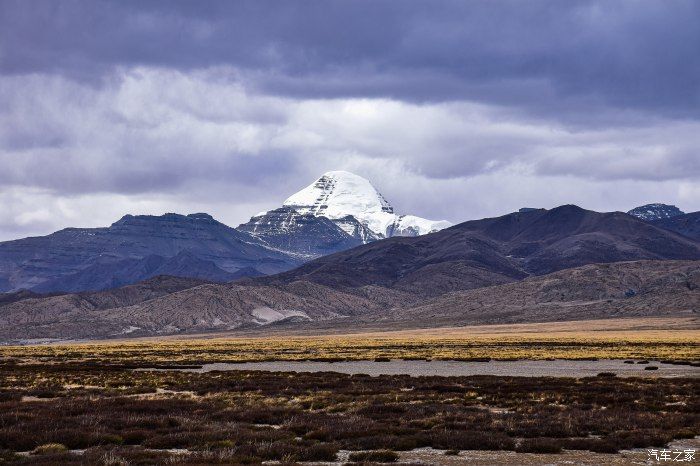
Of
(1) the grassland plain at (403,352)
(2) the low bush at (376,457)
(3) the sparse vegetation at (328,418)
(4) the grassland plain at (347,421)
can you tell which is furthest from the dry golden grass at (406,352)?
(2) the low bush at (376,457)

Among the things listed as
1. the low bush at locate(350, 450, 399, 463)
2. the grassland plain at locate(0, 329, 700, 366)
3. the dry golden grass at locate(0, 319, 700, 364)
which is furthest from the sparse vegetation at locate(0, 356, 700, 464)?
the dry golden grass at locate(0, 319, 700, 364)

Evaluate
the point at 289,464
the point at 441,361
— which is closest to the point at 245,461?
the point at 289,464

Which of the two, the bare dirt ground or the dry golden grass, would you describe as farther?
the dry golden grass

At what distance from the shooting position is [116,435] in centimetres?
2903

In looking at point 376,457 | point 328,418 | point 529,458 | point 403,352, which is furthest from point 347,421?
point 403,352

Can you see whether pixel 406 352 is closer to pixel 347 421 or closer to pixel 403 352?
pixel 403 352

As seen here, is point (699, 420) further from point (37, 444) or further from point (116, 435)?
point (37, 444)

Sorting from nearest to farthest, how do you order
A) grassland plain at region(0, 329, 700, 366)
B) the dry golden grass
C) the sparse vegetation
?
the sparse vegetation → grassland plain at region(0, 329, 700, 366) → the dry golden grass

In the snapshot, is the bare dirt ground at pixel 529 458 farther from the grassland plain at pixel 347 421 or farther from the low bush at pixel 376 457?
the low bush at pixel 376 457

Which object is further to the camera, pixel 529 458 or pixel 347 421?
pixel 347 421

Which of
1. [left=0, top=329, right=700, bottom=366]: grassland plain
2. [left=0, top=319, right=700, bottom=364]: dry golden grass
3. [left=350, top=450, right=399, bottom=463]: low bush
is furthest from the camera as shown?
[left=0, top=319, right=700, bottom=364]: dry golden grass

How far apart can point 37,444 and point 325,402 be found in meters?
17.0

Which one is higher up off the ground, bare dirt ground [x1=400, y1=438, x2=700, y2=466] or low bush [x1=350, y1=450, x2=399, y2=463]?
low bush [x1=350, y1=450, x2=399, y2=463]

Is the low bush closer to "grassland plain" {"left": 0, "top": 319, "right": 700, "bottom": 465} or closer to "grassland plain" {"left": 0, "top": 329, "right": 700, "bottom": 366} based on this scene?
"grassland plain" {"left": 0, "top": 319, "right": 700, "bottom": 465}
